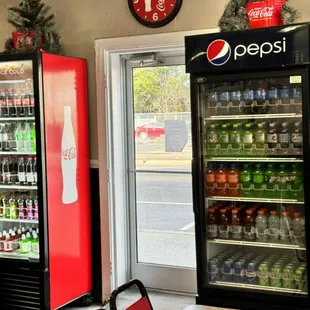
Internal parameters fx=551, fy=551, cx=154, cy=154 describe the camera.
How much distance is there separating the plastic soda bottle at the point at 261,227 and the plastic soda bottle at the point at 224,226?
0.74 feet

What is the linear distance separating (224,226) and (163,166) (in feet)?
4.20

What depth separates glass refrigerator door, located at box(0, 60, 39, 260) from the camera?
15.5ft

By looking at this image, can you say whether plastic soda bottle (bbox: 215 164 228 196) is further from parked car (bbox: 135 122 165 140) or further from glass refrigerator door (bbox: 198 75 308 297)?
parked car (bbox: 135 122 165 140)

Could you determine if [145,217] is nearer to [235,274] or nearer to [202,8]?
[235,274]

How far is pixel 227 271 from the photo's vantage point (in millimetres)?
4059

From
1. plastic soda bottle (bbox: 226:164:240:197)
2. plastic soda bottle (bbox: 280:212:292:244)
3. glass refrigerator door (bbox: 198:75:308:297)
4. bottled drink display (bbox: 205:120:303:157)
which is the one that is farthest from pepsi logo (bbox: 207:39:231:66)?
plastic soda bottle (bbox: 280:212:292:244)

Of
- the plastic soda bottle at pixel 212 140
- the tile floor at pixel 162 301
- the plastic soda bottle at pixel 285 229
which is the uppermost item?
the plastic soda bottle at pixel 212 140

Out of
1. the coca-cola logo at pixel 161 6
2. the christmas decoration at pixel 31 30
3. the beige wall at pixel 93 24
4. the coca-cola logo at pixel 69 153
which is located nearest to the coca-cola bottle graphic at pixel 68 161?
the coca-cola logo at pixel 69 153

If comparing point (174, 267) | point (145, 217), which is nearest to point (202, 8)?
point (145, 217)

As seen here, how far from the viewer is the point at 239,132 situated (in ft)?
13.3

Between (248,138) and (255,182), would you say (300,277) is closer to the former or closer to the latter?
(255,182)

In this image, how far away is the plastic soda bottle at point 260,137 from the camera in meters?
3.92

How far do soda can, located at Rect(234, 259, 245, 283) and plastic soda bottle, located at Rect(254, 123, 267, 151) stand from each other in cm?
85

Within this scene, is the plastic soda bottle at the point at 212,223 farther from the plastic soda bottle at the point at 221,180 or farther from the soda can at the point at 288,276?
the soda can at the point at 288,276
